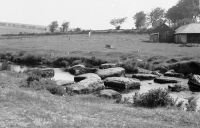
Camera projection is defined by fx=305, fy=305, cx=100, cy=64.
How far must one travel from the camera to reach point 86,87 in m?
22.1

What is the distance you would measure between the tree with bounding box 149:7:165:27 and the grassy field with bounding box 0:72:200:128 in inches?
4457

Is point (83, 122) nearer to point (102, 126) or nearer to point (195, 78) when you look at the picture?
point (102, 126)

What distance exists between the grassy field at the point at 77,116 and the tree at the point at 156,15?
113 metres

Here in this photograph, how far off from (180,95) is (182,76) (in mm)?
8263

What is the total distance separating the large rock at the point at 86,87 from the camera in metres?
21.2

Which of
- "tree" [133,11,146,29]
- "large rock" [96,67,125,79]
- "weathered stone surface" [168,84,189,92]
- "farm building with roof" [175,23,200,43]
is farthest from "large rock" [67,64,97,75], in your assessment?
"tree" [133,11,146,29]

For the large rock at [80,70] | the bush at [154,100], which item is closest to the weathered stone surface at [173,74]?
the large rock at [80,70]

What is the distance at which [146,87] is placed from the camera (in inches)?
1055

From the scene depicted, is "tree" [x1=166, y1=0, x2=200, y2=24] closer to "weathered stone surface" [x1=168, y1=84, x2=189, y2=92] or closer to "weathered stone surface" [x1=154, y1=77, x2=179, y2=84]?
"weathered stone surface" [x1=154, y1=77, x2=179, y2=84]

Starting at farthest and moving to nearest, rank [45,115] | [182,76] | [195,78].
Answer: [182,76] → [195,78] → [45,115]

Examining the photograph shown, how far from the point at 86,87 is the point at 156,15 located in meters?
108

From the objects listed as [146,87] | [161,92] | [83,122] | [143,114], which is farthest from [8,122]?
[146,87]

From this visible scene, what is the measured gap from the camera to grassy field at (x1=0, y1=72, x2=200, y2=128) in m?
11.1

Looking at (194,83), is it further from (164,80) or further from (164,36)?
(164,36)
